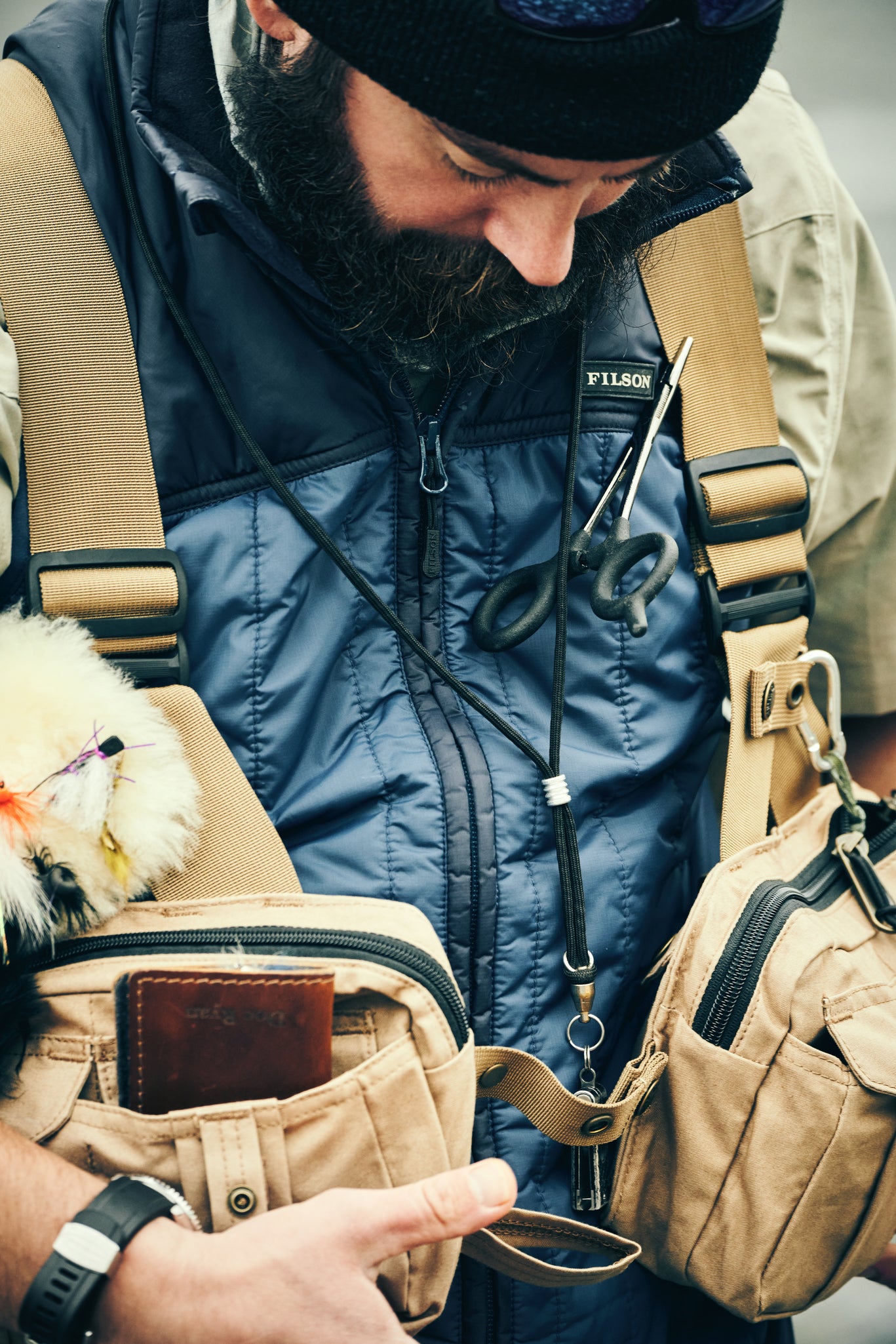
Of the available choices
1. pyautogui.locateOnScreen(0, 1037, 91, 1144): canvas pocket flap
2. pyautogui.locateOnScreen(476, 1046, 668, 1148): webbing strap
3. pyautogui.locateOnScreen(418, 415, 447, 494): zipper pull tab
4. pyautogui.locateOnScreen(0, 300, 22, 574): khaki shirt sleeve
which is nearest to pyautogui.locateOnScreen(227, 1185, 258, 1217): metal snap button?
pyautogui.locateOnScreen(0, 1037, 91, 1144): canvas pocket flap

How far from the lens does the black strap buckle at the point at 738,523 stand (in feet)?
3.66

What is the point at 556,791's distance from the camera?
100cm

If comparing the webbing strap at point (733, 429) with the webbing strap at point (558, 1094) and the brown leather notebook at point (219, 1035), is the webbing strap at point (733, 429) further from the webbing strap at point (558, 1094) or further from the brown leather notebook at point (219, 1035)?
the brown leather notebook at point (219, 1035)

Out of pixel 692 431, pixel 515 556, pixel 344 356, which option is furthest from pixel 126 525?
pixel 692 431

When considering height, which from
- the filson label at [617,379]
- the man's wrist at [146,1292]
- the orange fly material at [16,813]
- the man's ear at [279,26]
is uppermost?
the man's ear at [279,26]

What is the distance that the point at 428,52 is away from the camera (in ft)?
2.46

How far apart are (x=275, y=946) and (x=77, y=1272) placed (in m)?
0.25

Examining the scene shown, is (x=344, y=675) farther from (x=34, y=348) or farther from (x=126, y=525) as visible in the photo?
(x=34, y=348)

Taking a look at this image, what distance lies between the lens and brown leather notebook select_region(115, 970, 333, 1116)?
76 centimetres

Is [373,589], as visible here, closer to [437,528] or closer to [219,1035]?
A: [437,528]

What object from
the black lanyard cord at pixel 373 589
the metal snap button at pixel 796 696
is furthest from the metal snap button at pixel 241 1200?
the metal snap button at pixel 796 696

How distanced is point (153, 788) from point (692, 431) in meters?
0.67

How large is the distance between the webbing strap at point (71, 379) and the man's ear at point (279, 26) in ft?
0.66

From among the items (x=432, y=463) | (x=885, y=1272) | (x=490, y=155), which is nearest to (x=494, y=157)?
(x=490, y=155)
